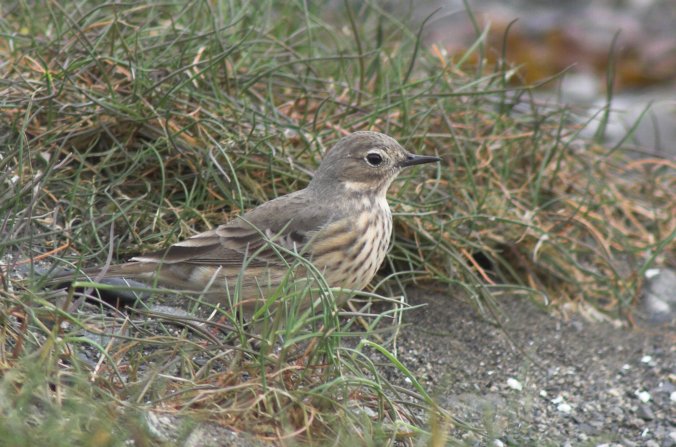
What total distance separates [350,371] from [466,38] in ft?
27.7

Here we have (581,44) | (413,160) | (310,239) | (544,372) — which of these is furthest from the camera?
(581,44)

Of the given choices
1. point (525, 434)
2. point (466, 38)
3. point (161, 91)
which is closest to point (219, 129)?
point (161, 91)

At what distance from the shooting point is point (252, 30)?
6.17m

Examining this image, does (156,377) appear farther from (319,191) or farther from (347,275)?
Result: (319,191)

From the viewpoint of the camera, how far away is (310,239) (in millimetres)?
5004

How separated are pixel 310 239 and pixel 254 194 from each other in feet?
2.87

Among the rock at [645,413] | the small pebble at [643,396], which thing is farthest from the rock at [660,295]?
the rock at [645,413]

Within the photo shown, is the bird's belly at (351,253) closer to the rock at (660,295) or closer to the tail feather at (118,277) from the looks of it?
the tail feather at (118,277)

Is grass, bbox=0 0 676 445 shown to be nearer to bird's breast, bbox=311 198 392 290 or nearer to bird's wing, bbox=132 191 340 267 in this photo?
bird's breast, bbox=311 198 392 290

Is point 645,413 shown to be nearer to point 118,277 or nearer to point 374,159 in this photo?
point 374,159

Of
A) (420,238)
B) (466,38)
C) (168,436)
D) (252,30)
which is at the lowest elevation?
(466,38)

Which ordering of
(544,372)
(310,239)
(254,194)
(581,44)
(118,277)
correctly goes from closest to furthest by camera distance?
(118,277) < (310,239) < (544,372) < (254,194) < (581,44)

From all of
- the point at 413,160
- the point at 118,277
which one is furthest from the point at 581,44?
the point at 118,277

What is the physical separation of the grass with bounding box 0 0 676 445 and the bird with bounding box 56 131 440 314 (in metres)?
0.19
